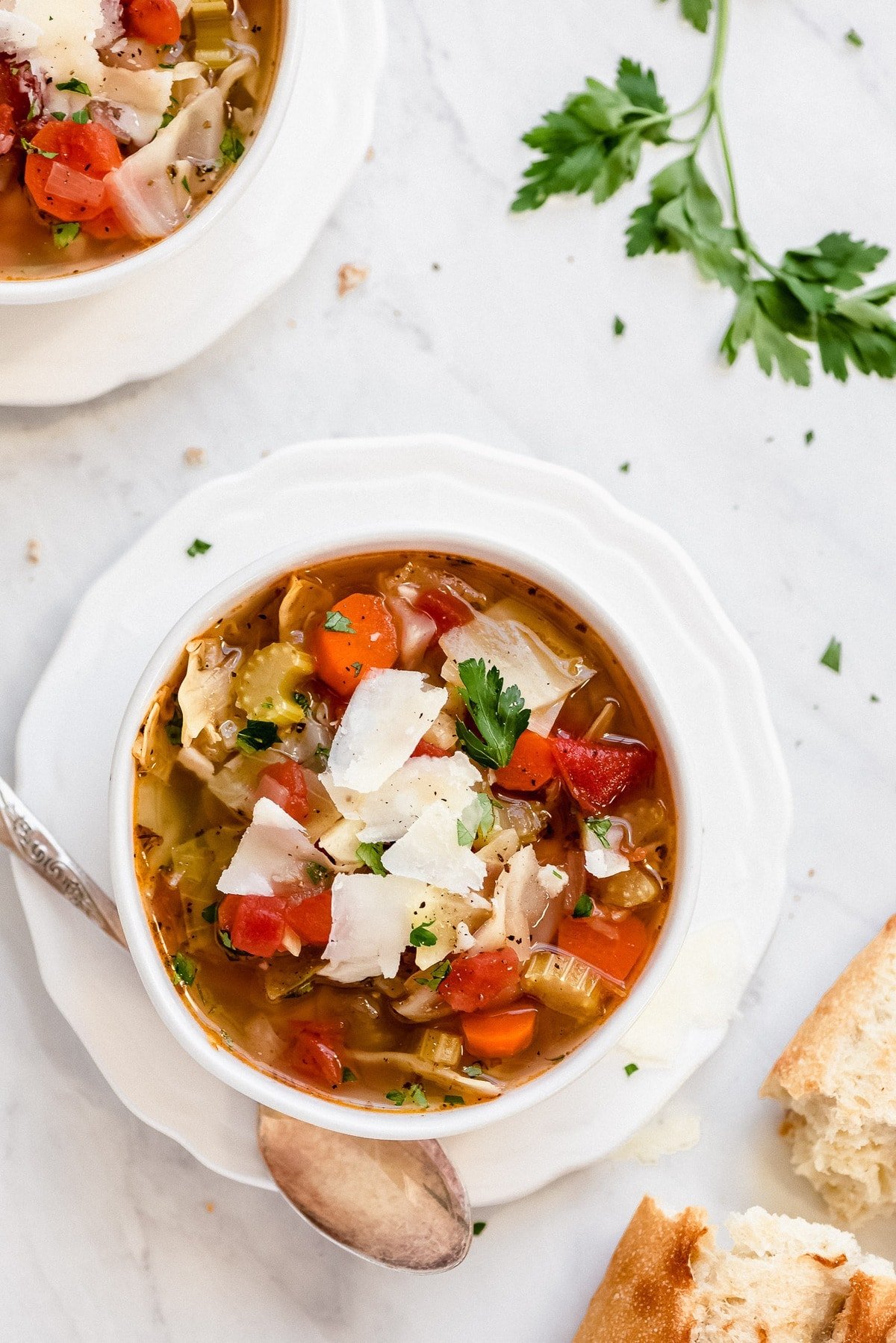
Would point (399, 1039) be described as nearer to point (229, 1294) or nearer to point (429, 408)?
point (229, 1294)

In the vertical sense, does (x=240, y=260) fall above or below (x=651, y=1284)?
above

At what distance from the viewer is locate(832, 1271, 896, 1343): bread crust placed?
2539 millimetres

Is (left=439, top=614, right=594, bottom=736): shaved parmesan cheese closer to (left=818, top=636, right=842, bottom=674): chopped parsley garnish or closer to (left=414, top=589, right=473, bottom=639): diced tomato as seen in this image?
(left=414, top=589, right=473, bottom=639): diced tomato

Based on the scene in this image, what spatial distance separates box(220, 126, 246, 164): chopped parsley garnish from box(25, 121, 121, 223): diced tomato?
0.70 ft

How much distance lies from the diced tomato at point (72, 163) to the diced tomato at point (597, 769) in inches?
56.8

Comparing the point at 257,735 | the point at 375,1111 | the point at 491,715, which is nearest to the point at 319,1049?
the point at 375,1111

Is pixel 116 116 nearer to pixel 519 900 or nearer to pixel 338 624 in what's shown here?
pixel 338 624

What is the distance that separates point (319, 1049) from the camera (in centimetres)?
237

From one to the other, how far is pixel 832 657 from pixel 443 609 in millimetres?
1045

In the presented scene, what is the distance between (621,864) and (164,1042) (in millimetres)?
1057

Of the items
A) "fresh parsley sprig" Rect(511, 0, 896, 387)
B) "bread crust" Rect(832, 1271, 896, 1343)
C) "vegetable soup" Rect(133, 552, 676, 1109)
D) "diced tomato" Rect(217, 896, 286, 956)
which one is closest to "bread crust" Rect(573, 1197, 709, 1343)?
"bread crust" Rect(832, 1271, 896, 1343)

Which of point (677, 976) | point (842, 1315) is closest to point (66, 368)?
point (677, 976)

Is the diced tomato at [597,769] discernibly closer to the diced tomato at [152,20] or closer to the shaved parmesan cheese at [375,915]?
the shaved parmesan cheese at [375,915]

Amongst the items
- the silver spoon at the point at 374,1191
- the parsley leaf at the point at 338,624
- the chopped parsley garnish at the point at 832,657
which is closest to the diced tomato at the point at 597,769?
the parsley leaf at the point at 338,624
